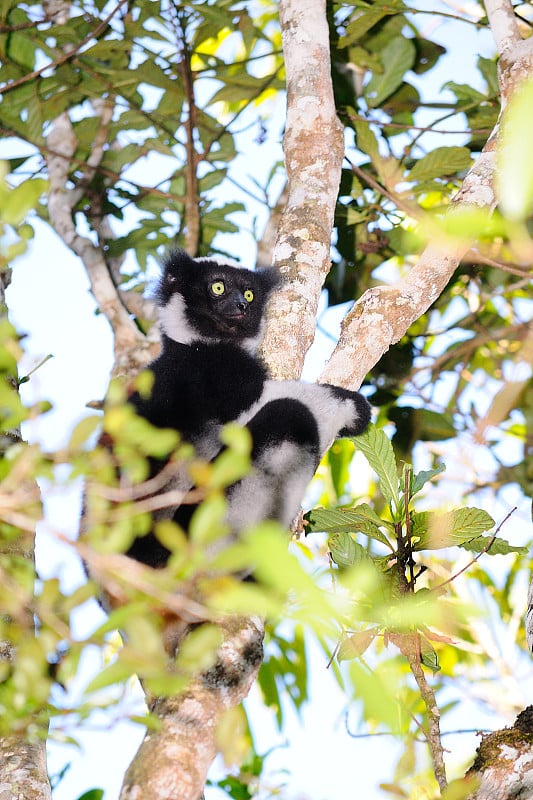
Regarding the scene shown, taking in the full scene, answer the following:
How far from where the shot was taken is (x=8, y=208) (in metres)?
1.42

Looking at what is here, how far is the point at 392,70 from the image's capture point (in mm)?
4883

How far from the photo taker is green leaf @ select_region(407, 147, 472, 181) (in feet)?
14.3

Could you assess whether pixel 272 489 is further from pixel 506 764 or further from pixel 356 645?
pixel 506 764

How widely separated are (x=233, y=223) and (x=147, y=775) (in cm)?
413

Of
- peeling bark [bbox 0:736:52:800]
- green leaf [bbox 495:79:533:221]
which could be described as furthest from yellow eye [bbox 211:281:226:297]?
green leaf [bbox 495:79:533:221]

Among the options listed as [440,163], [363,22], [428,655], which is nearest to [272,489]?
[428,655]

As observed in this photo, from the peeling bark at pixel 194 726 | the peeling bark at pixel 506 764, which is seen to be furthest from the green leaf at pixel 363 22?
the peeling bark at pixel 506 764

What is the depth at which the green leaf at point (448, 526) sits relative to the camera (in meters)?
2.97

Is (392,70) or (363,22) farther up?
(363,22)

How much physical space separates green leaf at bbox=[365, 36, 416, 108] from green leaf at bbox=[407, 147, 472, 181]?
74 centimetres

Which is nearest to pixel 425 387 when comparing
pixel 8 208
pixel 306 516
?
pixel 306 516

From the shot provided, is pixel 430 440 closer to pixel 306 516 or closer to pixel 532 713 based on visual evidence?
pixel 306 516

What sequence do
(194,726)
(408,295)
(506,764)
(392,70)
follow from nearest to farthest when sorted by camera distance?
(194,726) → (506,764) → (408,295) → (392,70)

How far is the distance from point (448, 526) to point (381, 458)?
1.40ft
